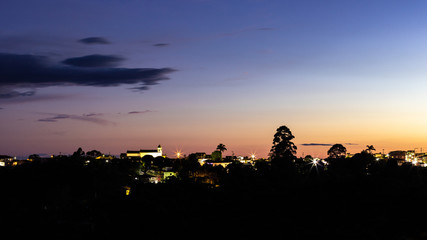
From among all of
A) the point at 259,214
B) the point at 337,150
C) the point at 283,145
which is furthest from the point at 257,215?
the point at 337,150

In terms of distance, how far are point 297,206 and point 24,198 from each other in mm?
29889

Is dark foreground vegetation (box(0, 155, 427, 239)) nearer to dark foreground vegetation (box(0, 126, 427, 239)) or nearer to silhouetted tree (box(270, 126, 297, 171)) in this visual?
dark foreground vegetation (box(0, 126, 427, 239))

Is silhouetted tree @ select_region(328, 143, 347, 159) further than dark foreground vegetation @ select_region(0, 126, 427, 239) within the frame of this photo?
Yes

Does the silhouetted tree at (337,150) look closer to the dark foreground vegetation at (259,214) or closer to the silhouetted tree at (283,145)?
the silhouetted tree at (283,145)

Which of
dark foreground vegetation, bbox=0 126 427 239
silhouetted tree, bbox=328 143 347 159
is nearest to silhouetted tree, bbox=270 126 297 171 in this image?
dark foreground vegetation, bbox=0 126 427 239

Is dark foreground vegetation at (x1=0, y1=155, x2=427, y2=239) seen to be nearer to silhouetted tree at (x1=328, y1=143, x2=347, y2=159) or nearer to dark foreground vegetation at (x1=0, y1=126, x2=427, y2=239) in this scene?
dark foreground vegetation at (x1=0, y1=126, x2=427, y2=239)

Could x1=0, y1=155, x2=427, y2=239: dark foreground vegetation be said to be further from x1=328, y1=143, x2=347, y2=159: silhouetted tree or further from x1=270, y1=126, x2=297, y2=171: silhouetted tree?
x1=328, y1=143, x2=347, y2=159: silhouetted tree

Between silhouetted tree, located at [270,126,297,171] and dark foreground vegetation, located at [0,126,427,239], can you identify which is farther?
silhouetted tree, located at [270,126,297,171]

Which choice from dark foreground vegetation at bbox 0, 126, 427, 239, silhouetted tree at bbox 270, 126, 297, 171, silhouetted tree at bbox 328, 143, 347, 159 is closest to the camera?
dark foreground vegetation at bbox 0, 126, 427, 239

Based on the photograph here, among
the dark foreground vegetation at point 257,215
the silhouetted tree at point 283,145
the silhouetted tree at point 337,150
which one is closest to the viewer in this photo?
the dark foreground vegetation at point 257,215

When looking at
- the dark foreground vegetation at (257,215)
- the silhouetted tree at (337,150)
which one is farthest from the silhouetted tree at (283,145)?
the silhouetted tree at (337,150)

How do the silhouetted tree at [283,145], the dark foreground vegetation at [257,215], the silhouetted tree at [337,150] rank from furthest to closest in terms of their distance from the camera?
the silhouetted tree at [337,150]
the silhouetted tree at [283,145]
the dark foreground vegetation at [257,215]

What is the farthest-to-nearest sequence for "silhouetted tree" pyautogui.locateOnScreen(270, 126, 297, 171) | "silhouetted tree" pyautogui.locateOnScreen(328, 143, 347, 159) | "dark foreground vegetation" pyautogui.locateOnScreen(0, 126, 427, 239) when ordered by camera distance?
"silhouetted tree" pyautogui.locateOnScreen(328, 143, 347, 159)
"silhouetted tree" pyautogui.locateOnScreen(270, 126, 297, 171)
"dark foreground vegetation" pyautogui.locateOnScreen(0, 126, 427, 239)

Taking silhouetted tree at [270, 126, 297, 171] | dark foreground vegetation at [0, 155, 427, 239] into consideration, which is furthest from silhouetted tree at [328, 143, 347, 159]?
dark foreground vegetation at [0, 155, 427, 239]
